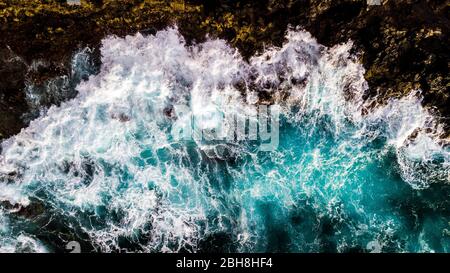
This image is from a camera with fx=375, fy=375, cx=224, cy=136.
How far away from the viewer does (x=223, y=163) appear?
10008mm

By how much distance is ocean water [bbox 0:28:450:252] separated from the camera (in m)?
9.43

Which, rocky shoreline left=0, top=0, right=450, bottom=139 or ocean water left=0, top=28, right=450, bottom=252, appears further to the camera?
ocean water left=0, top=28, right=450, bottom=252

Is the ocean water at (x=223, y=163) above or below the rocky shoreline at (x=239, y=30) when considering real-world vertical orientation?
below

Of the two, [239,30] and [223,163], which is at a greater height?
[239,30]

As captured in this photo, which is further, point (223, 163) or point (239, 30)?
point (223, 163)

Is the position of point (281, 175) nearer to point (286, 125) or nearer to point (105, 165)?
point (286, 125)

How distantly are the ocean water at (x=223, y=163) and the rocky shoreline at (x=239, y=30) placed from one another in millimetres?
326

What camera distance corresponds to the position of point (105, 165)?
965cm

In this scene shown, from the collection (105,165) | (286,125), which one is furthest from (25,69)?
(286,125)

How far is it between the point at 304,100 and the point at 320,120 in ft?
2.29

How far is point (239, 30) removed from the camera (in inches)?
373

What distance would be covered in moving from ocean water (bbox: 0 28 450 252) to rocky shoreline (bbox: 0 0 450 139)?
33cm

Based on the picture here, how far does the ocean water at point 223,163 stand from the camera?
9430 millimetres

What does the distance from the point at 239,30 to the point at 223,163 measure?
136 inches
